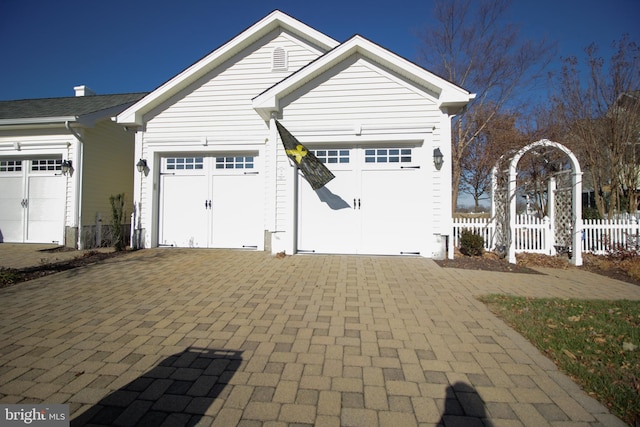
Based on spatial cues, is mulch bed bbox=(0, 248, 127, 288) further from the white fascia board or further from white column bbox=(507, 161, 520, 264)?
white column bbox=(507, 161, 520, 264)

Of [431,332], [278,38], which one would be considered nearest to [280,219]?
[431,332]

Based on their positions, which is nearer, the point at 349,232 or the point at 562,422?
the point at 562,422

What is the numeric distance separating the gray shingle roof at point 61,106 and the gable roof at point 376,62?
657cm

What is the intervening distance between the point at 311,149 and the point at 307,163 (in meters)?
0.69

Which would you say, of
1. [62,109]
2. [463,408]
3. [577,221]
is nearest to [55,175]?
[62,109]

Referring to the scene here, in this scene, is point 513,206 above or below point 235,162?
below

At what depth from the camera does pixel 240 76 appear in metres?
9.09

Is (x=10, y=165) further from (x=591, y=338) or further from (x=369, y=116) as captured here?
(x=591, y=338)

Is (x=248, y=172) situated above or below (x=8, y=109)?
below

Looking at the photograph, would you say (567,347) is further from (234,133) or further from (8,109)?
(8,109)

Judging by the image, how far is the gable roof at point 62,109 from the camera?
921 centimetres

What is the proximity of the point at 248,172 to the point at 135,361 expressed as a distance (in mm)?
6540

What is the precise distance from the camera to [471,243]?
7727 mm

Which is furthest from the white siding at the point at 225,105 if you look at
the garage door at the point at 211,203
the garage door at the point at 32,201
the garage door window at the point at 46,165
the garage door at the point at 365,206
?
the garage door at the point at 32,201
